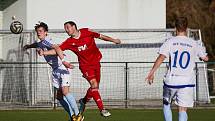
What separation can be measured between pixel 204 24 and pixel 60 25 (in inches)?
587

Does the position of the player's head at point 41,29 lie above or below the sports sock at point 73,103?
above

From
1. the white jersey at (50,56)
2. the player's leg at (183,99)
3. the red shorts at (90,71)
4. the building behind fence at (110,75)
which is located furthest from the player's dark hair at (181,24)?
the building behind fence at (110,75)

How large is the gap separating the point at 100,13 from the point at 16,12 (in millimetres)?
3495

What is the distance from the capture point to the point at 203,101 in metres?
24.7

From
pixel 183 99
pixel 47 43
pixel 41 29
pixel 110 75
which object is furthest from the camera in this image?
pixel 110 75

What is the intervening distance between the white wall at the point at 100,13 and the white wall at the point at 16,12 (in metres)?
0.46

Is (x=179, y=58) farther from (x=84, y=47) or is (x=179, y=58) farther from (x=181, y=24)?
(x=84, y=47)

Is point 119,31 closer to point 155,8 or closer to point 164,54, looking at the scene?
point 155,8

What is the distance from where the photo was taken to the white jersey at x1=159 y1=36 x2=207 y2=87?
1148 cm

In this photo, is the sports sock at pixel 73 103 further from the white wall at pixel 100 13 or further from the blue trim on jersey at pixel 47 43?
the white wall at pixel 100 13

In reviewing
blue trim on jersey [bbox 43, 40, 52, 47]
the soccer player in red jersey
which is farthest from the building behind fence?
the soccer player in red jersey

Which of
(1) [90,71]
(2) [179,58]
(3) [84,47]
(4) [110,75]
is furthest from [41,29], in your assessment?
(4) [110,75]

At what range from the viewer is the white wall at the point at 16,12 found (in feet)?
86.1

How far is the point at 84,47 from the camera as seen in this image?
47.1 ft
